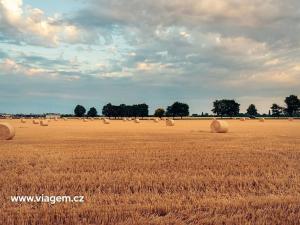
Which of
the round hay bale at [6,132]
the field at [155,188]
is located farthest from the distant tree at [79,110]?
the field at [155,188]

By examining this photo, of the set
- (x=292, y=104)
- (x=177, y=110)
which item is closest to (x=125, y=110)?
(x=177, y=110)

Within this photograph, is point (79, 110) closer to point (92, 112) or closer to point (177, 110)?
point (92, 112)

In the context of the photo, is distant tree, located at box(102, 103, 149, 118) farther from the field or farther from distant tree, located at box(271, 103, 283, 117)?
the field

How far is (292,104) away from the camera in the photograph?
150 meters

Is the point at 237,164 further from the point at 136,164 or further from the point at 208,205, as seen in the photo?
the point at 208,205

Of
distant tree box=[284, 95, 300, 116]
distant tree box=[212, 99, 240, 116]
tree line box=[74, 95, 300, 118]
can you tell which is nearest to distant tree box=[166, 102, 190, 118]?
tree line box=[74, 95, 300, 118]

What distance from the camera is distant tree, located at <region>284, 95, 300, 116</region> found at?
149m

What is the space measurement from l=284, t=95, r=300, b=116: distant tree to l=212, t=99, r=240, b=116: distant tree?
1705cm

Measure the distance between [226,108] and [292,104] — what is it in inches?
881

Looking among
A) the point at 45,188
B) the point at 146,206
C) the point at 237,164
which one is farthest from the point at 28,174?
the point at 237,164

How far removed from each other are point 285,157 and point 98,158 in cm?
634

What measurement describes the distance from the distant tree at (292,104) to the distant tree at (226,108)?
1705 cm

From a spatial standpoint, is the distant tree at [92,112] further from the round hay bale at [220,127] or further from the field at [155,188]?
the field at [155,188]

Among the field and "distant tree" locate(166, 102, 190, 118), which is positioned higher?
"distant tree" locate(166, 102, 190, 118)
